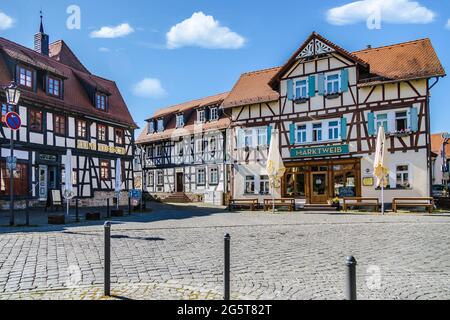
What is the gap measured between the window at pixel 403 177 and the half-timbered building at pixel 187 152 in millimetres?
12116

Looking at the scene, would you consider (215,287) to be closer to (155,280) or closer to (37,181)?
(155,280)

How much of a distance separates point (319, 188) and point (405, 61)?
8.45m

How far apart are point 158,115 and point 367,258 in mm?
31874

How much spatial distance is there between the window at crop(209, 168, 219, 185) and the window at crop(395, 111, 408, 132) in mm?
14356

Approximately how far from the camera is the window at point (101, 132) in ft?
89.7

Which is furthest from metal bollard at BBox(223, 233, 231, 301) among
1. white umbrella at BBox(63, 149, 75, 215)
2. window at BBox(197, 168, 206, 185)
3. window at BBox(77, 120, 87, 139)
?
window at BBox(197, 168, 206, 185)

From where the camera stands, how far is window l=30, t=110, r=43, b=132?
72.4 ft

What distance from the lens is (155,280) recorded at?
5.70 metres

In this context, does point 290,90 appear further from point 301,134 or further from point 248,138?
point 248,138

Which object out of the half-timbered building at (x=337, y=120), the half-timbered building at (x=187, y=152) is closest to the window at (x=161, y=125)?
the half-timbered building at (x=187, y=152)

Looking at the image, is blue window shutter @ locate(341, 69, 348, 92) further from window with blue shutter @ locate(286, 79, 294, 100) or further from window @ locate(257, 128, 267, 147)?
window @ locate(257, 128, 267, 147)

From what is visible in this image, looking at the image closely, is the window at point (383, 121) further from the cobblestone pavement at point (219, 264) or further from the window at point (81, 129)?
the window at point (81, 129)

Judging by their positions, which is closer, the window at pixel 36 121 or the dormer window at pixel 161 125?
the window at pixel 36 121

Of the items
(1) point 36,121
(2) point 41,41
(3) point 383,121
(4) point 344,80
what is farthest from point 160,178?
(3) point 383,121
